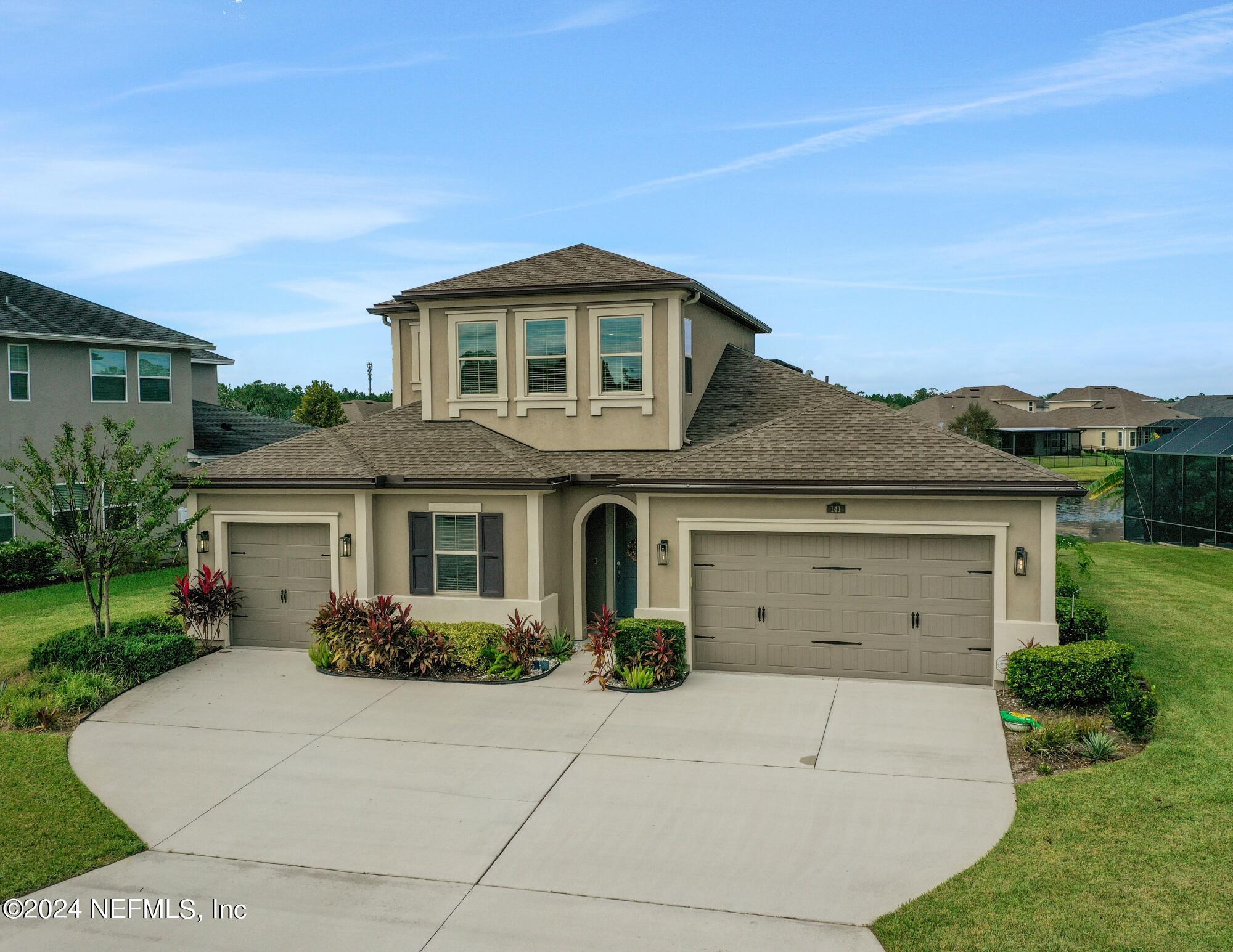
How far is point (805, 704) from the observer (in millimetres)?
12188

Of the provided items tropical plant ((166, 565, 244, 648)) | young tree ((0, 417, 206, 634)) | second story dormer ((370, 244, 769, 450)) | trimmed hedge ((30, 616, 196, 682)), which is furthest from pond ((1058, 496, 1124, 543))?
young tree ((0, 417, 206, 634))

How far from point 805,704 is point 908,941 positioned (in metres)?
5.80

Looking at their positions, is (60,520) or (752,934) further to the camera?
(60,520)

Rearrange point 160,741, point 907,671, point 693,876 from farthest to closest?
point 907,671
point 160,741
point 693,876

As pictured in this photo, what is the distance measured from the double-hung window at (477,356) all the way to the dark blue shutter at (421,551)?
9.17 ft

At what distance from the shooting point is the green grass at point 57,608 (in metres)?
15.7

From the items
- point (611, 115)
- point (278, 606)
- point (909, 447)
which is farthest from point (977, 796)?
point (611, 115)

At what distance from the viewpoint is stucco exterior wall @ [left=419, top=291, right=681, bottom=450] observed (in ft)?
51.2

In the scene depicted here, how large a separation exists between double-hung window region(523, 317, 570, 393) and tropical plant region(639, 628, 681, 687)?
5.21 metres

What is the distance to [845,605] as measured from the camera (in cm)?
1341

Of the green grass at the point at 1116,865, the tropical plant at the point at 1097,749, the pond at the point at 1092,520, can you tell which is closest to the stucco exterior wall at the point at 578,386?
the tropical plant at the point at 1097,749

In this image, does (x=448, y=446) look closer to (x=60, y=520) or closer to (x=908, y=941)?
(x=60, y=520)

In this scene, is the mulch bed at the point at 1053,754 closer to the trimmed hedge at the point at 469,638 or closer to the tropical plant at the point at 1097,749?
the tropical plant at the point at 1097,749

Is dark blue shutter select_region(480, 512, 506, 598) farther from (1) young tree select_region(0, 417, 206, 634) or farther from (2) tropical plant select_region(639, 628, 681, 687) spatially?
(1) young tree select_region(0, 417, 206, 634)
